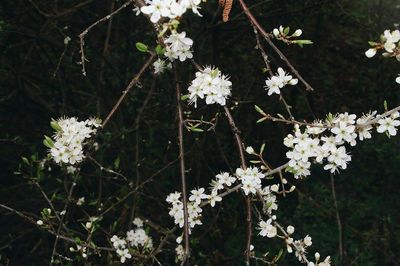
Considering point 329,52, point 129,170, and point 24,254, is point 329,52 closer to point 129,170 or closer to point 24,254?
point 129,170

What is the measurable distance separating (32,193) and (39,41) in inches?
45.8

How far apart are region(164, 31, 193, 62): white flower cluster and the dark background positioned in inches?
59.6

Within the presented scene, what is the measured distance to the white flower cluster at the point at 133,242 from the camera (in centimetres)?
272

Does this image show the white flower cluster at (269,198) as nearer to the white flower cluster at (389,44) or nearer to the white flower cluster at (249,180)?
the white flower cluster at (249,180)

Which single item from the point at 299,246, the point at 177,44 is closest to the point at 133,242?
the point at 299,246

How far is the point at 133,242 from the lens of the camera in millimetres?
3047

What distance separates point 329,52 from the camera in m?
6.23

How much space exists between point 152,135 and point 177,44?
→ 211 centimetres

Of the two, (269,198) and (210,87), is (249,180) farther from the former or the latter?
(210,87)

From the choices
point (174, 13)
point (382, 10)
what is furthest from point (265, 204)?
point (382, 10)

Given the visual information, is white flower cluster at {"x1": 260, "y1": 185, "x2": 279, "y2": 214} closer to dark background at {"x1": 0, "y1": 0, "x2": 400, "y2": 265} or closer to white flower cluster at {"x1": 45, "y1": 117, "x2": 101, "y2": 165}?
white flower cluster at {"x1": 45, "y1": 117, "x2": 101, "y2": 165}

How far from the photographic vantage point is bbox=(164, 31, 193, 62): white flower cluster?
1.69m

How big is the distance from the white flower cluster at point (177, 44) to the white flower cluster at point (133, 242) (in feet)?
3.80

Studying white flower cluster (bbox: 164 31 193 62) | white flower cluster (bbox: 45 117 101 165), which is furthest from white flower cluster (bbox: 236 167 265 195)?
white flower cluster (bbox: 45 117 101 165)
